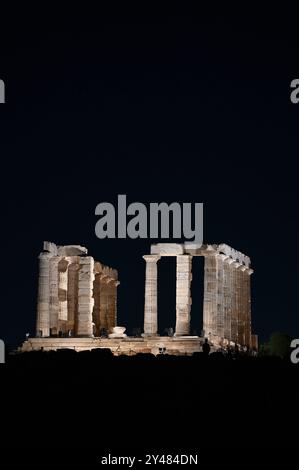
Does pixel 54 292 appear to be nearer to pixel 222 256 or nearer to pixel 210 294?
pixel 210 294

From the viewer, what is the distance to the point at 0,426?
74188mm

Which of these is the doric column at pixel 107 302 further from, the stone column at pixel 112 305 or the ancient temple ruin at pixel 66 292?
the ancient temple ruin at pixel 66 292

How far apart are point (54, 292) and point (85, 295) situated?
204cm

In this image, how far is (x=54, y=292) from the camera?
112 metres

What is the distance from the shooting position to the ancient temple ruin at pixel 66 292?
111500 millimetres

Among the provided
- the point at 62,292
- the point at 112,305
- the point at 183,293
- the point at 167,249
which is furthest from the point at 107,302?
the point at 167,249

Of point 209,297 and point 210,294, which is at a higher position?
point 210,294

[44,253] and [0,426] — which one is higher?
[44,253]

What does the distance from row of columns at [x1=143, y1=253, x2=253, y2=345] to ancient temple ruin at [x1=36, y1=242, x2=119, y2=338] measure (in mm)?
3787

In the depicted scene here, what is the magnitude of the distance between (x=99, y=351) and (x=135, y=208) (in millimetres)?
25848

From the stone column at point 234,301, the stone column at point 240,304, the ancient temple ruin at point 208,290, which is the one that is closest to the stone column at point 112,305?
the ancient temple ruin at point 208,290
